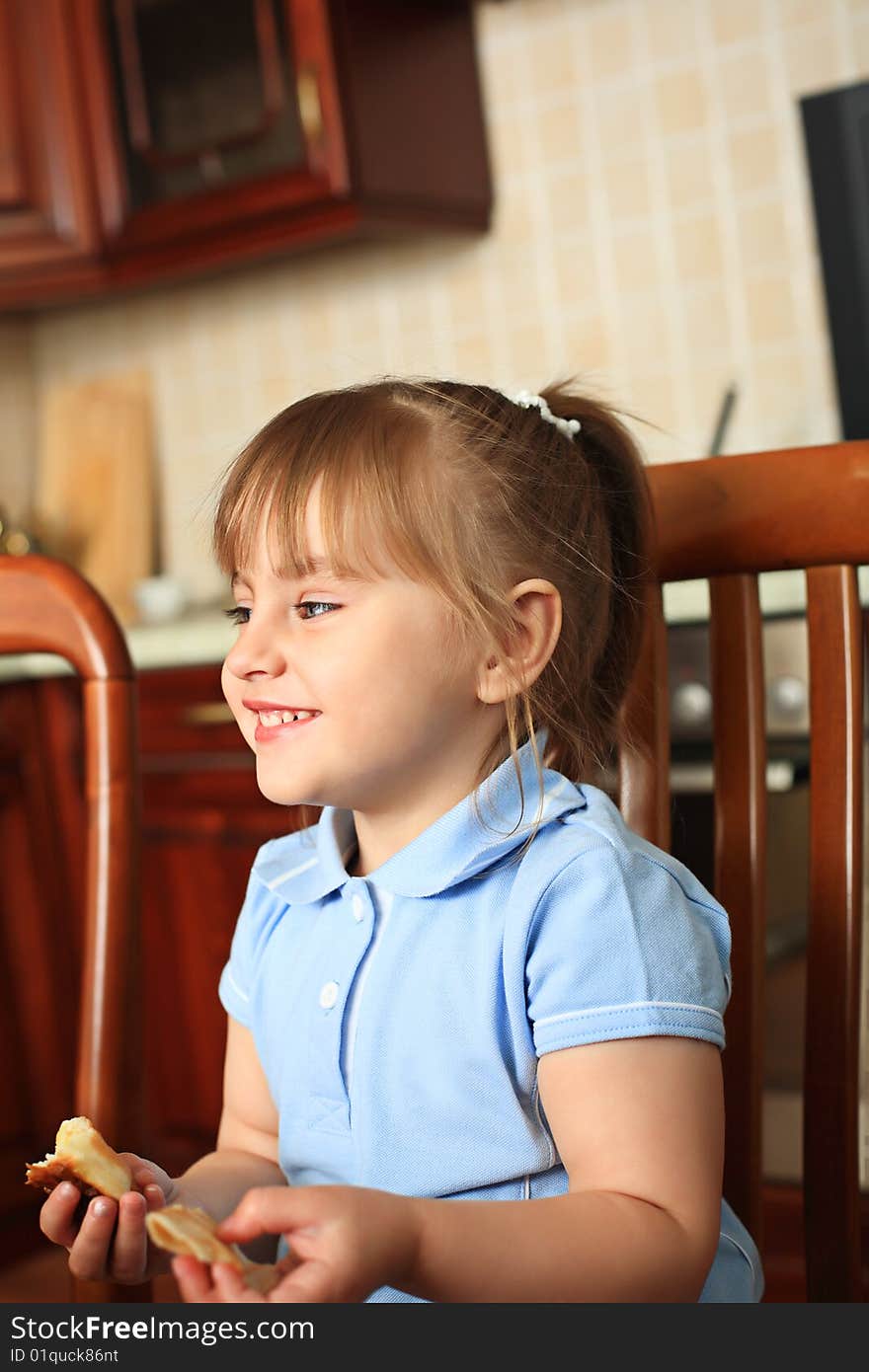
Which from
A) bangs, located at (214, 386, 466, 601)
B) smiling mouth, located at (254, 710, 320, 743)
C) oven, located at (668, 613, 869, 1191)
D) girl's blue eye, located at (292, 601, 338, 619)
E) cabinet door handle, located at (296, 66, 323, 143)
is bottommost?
oven, located at (668, 613, 869, 1191)

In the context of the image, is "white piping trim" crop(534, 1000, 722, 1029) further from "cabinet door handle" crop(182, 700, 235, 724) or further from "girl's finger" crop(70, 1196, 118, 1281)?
"cabinet door handle" crop(182, 700, 235, 724)

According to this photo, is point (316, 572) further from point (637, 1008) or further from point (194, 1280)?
point (194, 1280)

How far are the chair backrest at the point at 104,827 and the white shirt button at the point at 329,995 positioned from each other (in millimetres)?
116

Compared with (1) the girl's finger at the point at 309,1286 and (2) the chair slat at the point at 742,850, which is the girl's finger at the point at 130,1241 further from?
(2) the chair slat at the point at 742,850

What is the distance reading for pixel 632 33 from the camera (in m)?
2.07

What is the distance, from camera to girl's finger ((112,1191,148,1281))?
2.06ft

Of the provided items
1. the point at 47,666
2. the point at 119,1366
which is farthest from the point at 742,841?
the point at 47,666

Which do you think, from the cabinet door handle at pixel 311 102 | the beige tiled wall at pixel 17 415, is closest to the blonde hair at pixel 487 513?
the cabinet door handle at pixel 311 102

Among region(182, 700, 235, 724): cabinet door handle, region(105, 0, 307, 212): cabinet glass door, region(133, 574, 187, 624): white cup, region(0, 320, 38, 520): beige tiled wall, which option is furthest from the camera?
region(0, 320, 38, 520): beige tiled wall

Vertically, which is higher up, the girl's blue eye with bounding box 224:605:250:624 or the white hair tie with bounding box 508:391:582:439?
the white hair tie with bounding box 508:391:582:439

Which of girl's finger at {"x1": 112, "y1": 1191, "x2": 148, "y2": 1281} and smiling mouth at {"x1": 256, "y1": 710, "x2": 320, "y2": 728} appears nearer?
girl's finger at {"x1": 112, "y1": 1191, "x2": 148, "y2": 1281}

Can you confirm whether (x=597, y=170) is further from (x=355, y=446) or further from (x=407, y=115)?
(x=355, y=446)

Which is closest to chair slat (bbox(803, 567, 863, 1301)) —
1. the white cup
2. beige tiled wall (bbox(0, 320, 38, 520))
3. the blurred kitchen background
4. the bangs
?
the bangs

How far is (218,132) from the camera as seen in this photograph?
7.03ft
